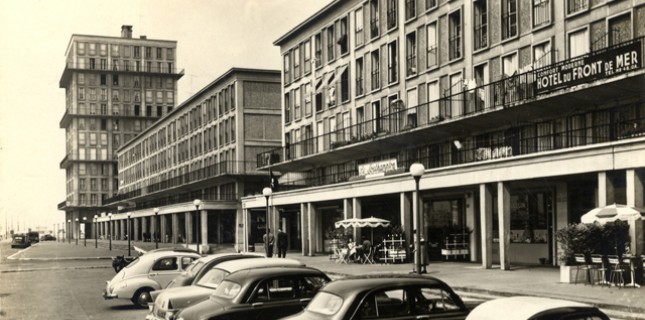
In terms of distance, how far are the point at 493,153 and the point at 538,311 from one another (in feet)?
Answer: 81.8

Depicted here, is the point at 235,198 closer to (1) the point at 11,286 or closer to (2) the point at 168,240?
(2) the point at 168,240

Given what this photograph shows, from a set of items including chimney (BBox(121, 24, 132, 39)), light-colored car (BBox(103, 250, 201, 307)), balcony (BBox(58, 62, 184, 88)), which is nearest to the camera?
light-colored car (BBox(103, 250, 201, 307))

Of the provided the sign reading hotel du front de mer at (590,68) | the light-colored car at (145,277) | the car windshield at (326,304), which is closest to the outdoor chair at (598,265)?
the sign reading hotel du front de mer at (590,68)

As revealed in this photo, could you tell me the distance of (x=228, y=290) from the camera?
37.6 feet

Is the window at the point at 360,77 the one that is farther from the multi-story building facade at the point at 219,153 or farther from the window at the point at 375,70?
the multi-story building facade at the point at 219,153

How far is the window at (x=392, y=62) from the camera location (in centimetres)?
4142

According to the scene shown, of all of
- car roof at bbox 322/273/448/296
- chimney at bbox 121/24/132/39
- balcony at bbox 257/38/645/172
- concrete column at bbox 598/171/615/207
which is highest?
chimney at bbox 121/24/132/39

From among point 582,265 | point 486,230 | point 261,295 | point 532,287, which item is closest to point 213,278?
point 261,295

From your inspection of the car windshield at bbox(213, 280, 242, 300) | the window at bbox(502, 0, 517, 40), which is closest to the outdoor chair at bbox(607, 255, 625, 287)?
the car windshield at bbox(213, 280, 242, 300)

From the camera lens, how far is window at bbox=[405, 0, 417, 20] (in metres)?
39.4

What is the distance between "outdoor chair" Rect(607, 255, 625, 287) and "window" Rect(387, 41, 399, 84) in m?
23.0

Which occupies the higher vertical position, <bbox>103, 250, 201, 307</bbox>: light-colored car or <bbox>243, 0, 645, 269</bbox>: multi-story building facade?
<bbox>243, 0, 645, 269</bbox>: multi-story building facade

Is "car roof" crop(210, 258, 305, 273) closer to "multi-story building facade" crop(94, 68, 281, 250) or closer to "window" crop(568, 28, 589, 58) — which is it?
"window" crop(568, 28, 589, 58)

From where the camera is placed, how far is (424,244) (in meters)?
28.1
